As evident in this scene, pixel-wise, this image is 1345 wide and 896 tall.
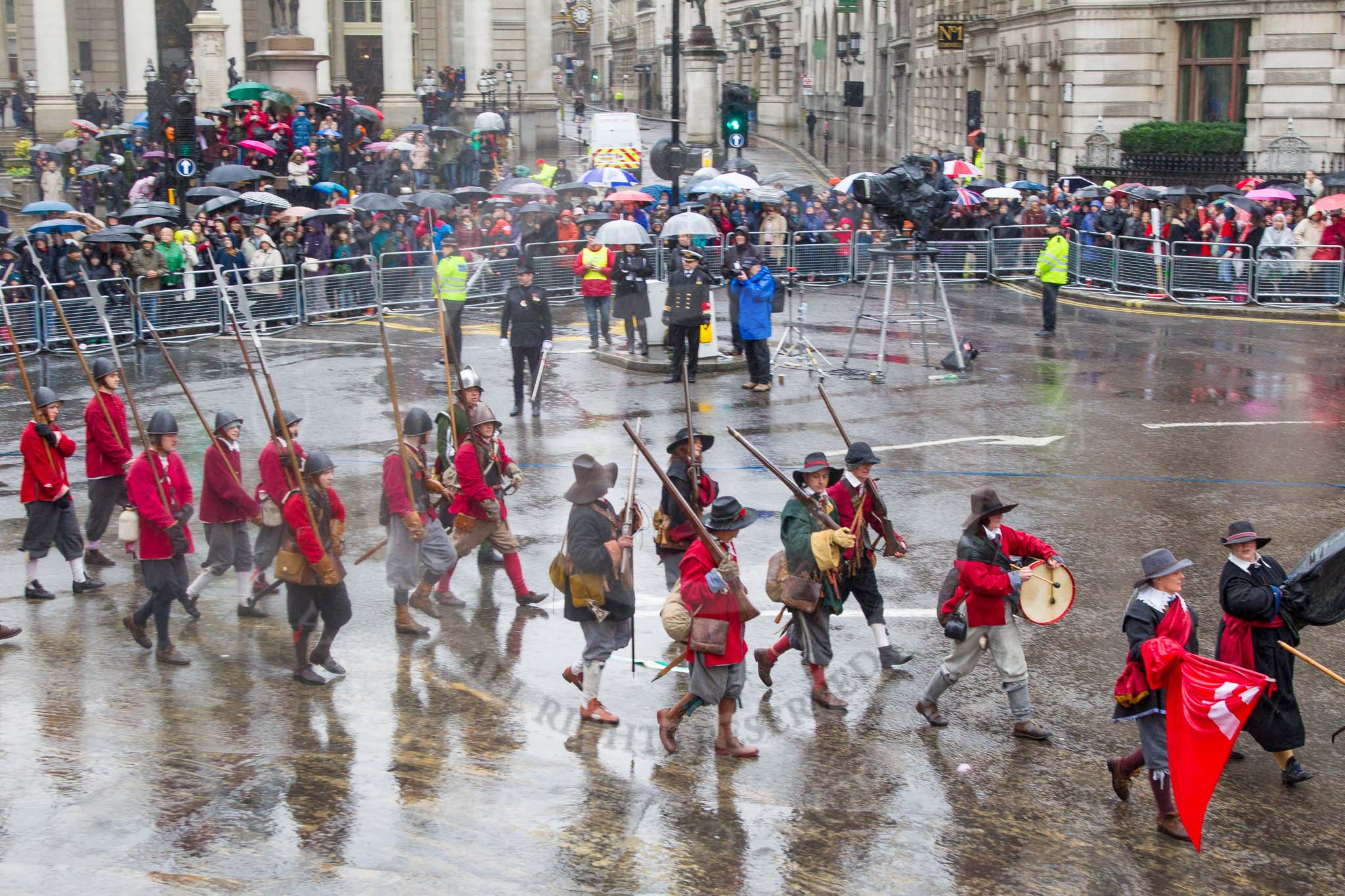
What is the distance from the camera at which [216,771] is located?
331 inches

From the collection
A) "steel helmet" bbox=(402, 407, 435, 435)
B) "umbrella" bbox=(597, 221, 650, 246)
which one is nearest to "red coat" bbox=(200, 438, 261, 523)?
"steel helmet" bbox=(402, 407, 435, 435)

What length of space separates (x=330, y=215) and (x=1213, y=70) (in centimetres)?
2458

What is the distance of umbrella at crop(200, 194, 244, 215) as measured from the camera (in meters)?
25.5

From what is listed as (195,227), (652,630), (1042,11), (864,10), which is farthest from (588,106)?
(652,630)

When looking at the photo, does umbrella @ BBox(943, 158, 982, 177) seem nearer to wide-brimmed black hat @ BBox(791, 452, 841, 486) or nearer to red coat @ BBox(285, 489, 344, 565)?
wide-brimmed black hat @ BBox(791, 452, 841, 486)

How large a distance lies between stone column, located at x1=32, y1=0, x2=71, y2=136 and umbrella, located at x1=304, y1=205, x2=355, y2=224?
95.7 feet

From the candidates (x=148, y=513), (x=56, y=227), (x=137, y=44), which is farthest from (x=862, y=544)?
(x=137, y=44)

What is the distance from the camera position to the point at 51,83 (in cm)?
5062

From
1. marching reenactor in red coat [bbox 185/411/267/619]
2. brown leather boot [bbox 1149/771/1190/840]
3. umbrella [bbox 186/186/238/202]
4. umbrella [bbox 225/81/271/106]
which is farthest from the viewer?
umbrella [bbox 225/81/271/106]

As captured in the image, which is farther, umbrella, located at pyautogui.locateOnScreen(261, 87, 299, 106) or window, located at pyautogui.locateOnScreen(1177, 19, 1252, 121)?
umbrella, located at pyautogui.locateOnScreen(261, 87, 299, 106)

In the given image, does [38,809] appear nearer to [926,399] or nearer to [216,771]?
[216,771]

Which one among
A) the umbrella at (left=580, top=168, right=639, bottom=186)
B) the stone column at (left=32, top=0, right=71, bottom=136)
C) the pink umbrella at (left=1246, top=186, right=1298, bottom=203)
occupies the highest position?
the stone column at (left=32, top=0, right=71, bottom=136)

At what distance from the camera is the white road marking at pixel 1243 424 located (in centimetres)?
1712

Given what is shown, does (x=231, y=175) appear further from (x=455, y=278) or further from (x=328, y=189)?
(x=455, y=278)
